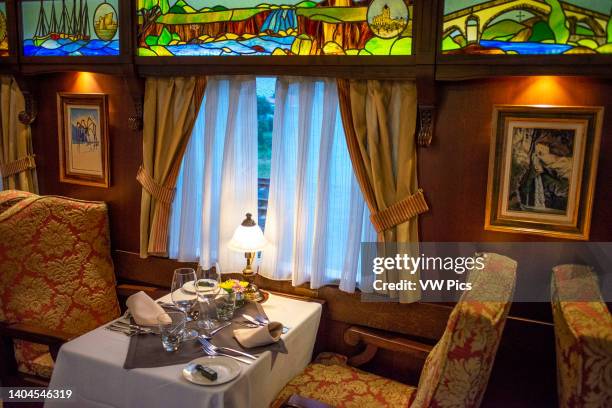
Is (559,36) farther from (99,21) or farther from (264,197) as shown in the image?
(99,21)

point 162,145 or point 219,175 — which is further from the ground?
point 162,145

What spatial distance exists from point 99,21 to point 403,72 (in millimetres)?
2075

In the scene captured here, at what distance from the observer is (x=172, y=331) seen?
7.59ft

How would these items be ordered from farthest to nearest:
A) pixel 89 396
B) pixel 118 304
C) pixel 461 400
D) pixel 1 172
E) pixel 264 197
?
pixel 1 172 < pixel 118 304 < pixel 264 197 < pixel 89 396 < pixel 461 400

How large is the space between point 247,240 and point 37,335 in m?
1.18

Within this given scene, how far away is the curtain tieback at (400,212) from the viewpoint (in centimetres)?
282

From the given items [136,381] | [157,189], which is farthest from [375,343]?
[157,189]

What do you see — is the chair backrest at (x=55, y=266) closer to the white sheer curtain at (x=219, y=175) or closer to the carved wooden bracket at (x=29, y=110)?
the white sheer curtain at (x=219, y=175)

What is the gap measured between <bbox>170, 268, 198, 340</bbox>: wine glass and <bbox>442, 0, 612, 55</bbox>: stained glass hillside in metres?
1.68

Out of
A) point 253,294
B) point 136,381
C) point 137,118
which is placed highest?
point 137,118

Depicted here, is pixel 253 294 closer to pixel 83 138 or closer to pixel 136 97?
pixel 136 97

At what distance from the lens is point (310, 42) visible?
9.55 ft

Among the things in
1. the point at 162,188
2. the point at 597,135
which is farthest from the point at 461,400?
the point at 162,188

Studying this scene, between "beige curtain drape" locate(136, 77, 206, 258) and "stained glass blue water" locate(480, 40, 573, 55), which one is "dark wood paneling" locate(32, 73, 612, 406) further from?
"beige curtain drape" locate(136, 77, 206, 258)
